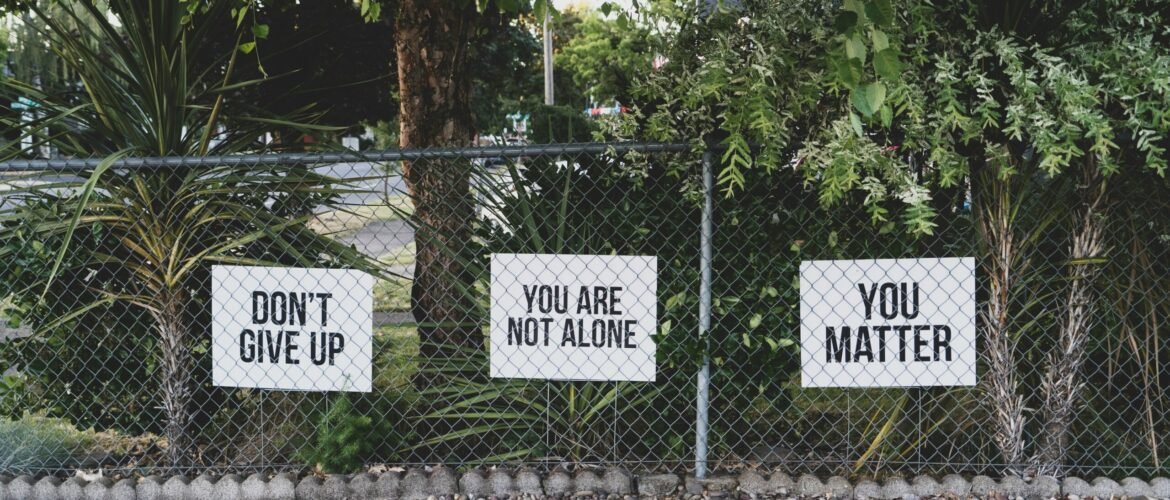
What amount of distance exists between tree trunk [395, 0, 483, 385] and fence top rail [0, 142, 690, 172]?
0.38 m

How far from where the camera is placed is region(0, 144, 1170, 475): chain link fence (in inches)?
149

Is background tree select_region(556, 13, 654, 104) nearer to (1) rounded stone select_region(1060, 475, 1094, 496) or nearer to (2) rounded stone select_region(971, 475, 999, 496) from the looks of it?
(2) rounded stone select_region(971, 475, 999, 496)

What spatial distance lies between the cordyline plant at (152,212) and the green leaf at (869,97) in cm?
221

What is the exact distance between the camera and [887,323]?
379cm

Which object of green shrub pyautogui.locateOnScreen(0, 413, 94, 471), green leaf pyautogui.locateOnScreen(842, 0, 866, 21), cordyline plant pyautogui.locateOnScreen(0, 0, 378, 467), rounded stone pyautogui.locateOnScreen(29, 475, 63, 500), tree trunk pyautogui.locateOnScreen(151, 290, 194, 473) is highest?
green leaf pyautogui.locateOnScreen(842, 0, 866, 21)

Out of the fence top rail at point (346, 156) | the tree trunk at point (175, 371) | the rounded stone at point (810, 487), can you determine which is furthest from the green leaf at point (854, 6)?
the tree trunk at point (175, 371)

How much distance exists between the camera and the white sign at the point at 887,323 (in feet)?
12.3

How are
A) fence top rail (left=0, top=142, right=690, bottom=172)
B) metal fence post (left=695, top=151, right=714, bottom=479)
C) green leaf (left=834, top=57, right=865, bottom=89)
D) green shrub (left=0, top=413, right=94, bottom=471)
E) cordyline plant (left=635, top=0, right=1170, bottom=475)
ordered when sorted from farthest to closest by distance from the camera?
green shrub (left=0, top=413, right=94, bottom=471)
metal fence post (left=695, top=151, right=714, bottom=479)
fence top rail (left=0, top=142, right=690, bottom=172)
cordyline plant (left=635, top=0, right=1170, bottom=475)
green leaf (left=834, top=57, right=865, bottom=89)

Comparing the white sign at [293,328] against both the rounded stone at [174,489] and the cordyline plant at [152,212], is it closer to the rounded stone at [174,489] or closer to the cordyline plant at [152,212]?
the cordyline plant at [152,212]

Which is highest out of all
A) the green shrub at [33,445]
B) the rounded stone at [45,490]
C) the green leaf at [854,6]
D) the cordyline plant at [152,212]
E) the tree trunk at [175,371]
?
the green leaf at [854,6]

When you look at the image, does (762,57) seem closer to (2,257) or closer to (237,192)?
(237,192)

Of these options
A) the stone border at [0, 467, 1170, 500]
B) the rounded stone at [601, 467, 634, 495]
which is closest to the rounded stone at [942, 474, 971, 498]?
the stone border at [0, 467, 1170, 500]

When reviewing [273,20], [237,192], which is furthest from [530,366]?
[273,20]

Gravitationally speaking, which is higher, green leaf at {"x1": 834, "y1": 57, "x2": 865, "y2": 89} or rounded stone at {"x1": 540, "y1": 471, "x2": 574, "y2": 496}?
green leaf at {"x1": 834, "y1": 57, "x2": 865, "y2": 89}
